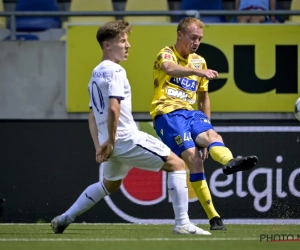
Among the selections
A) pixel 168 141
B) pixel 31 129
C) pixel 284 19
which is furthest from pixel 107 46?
pixel 284 19

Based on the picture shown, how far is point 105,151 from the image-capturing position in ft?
22.3

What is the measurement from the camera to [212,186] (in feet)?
31.7

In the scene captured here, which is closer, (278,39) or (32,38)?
(278,39)

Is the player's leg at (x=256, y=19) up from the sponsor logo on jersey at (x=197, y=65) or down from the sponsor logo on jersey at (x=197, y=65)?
up

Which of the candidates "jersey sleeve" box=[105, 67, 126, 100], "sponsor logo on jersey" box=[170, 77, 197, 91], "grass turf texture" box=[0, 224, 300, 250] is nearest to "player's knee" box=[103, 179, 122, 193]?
"grass turf texture" box=[0, 224, 300, 250]

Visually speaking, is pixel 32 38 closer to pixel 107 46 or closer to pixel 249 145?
pixel 249 145

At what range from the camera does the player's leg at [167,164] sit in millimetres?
6844

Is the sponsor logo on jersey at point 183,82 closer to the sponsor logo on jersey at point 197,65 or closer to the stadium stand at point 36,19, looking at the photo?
the sponsor logo on jersey at point 197,65

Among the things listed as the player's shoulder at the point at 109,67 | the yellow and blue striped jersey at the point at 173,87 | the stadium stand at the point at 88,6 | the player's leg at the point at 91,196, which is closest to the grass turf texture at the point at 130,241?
the player's leg at the point at 91,196

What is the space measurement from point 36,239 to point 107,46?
1.57m

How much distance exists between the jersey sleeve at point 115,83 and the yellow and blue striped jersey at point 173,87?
1279 mm

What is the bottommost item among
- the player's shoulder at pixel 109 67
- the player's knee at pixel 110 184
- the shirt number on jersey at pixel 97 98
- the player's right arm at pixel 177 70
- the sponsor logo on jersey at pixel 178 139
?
the player's knee at pixel 110 184

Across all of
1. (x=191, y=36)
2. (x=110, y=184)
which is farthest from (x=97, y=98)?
(x=191, y=36)

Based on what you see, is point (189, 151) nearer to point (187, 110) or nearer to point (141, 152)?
point (187, 110)
